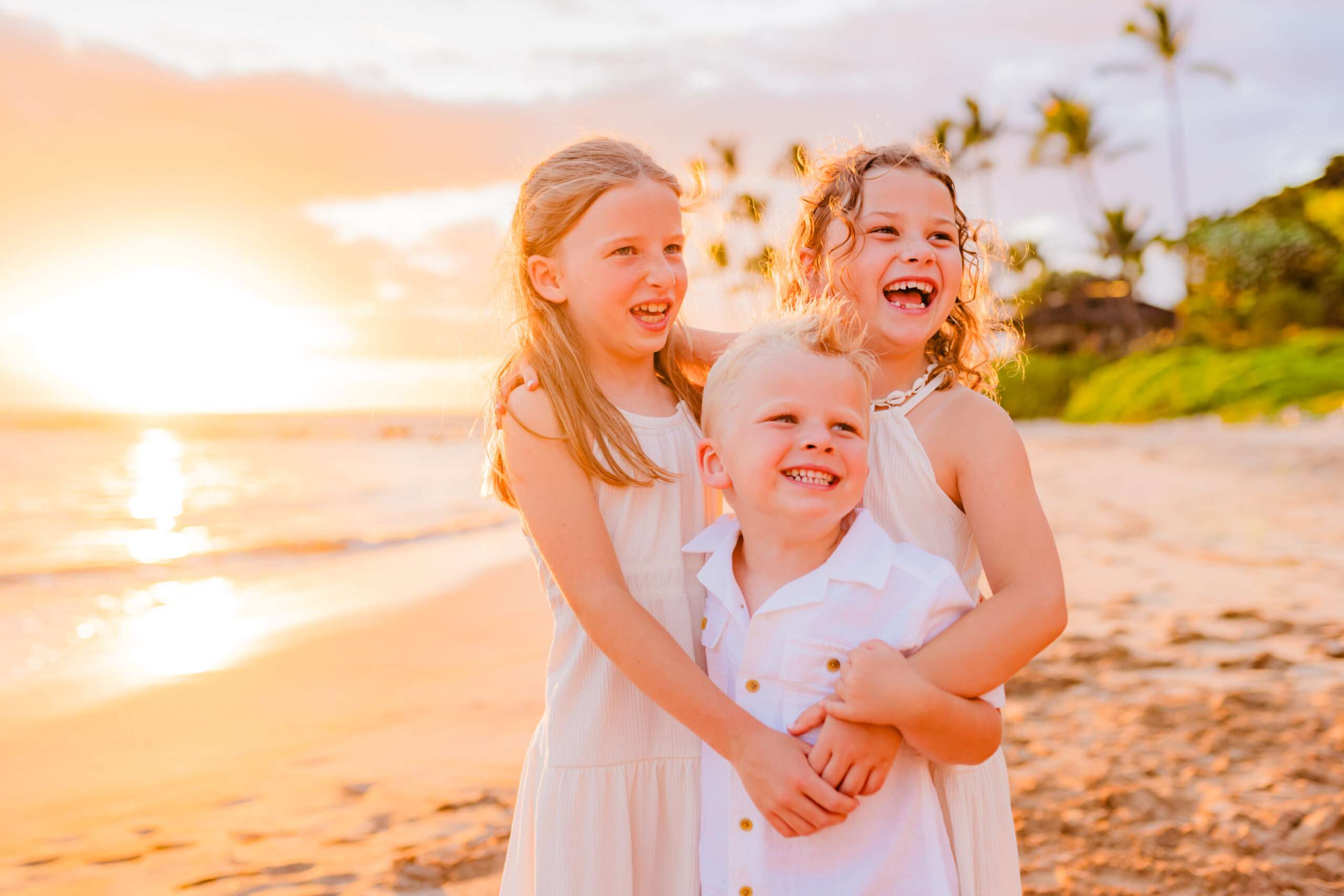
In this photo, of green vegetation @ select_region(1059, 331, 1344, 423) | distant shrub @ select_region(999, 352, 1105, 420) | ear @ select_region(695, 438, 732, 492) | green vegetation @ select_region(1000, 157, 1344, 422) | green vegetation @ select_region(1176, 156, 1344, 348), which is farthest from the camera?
distant shrub @ select_region(999, 352, 1105, 420)

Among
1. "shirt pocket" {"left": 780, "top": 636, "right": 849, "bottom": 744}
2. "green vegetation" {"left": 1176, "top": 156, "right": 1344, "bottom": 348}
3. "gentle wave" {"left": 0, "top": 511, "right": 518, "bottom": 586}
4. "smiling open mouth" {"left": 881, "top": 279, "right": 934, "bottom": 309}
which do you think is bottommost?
"shirt pocket" {"left": 780, "top": 636, "right": 849, "bottom": 744}

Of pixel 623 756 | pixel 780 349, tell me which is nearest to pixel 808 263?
pixel 780 349

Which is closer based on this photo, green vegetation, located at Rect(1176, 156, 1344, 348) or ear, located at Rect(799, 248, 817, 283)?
ear, located at Rect(799, 248, 817, 283)

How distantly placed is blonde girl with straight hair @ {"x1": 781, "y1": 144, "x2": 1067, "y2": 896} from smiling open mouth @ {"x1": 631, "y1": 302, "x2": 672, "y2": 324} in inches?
12.3

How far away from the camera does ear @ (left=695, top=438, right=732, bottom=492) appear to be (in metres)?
1.74

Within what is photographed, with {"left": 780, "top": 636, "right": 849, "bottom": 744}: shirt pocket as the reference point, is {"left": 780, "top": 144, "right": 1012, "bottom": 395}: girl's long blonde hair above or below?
above

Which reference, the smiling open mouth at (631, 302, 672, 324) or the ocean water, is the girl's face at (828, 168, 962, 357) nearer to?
the smiling open mouth at (631, 302, 672, 324)

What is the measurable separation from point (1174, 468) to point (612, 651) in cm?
1438

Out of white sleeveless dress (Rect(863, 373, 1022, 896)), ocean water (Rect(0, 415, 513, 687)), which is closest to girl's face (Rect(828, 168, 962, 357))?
white sleeveless dress (Rect(863, 373, 1022, 896))

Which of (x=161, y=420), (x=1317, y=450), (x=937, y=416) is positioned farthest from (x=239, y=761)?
(x=161, y=420)

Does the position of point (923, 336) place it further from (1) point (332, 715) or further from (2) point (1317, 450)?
(2) point (1317, 450)

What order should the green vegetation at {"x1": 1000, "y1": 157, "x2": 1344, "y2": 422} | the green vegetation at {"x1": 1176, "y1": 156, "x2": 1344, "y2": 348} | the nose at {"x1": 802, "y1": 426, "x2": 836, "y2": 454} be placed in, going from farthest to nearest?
the green vegetation at {"x1": 1176, "y1": 156, "x2": 1344, "y2": 348} → the green vegetation at {"x1": 1000, "y1": 157, "x2": 1344, "y2": 422} → the nose at {"x1": 802, "y1": 426, "x2": 836, "y2": 454}

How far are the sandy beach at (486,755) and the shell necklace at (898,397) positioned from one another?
196 centimetres

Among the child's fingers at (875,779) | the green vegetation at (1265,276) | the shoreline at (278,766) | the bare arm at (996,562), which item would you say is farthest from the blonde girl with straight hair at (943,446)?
the green vegetation at (1265,276)
